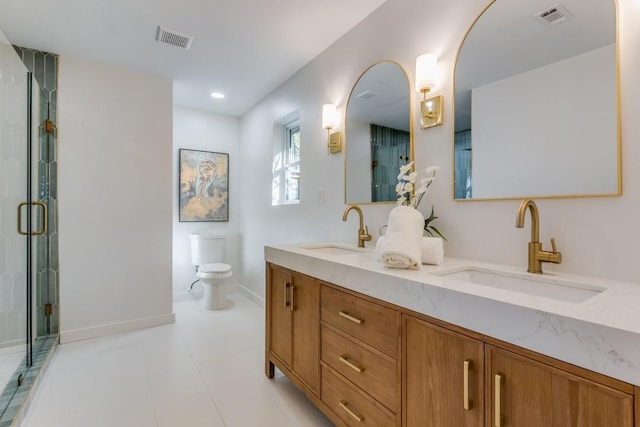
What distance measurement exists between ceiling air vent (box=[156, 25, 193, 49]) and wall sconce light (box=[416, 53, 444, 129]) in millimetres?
1771

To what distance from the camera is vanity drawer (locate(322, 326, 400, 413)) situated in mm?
1155

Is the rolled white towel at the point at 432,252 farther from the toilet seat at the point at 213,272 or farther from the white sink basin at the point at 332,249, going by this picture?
the toilet seat at the point at 213,272

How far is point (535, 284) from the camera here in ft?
3.80

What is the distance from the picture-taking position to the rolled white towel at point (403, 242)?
4.14 feet

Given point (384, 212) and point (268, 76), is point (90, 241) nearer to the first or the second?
point (268, 76)

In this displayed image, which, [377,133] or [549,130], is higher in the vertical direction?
[377,133]

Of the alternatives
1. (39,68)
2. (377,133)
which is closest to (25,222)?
(39,68)

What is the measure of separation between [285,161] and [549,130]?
2506 millimetres

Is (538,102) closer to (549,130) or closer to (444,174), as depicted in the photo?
(549,130)

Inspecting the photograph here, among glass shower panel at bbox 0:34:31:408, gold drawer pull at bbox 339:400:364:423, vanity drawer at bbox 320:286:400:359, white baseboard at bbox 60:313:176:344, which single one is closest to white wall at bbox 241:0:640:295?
vanity drawer at bbox 320:286:400:359

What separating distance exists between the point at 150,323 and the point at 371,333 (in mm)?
2589

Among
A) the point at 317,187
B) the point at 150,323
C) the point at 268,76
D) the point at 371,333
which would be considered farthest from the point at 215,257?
the point at 371,333

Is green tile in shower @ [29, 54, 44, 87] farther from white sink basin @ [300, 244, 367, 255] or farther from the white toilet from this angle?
white sink basin @ [300, 244, 367, 255]

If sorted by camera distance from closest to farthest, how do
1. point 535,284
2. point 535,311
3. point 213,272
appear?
point 535,311 → point 535,284 → point 213,272
